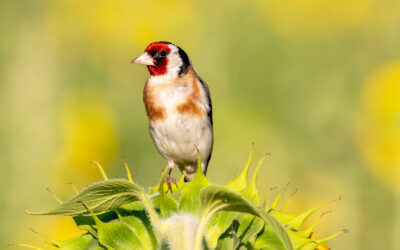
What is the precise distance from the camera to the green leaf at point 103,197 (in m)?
1.33

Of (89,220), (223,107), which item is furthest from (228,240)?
(223,107)

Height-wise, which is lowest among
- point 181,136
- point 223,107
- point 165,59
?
point 223,107

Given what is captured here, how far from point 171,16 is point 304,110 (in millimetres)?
1522

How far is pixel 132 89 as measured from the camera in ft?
15.8

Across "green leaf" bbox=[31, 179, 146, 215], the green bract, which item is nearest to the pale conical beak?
the green bract

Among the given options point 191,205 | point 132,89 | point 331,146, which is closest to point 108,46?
point 132,89

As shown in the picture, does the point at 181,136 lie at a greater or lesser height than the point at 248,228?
lesser

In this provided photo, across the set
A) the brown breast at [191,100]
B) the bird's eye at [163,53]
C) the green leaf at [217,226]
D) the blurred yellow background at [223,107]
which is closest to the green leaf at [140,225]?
the green leaf at [217,226]

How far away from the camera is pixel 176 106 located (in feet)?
10.2

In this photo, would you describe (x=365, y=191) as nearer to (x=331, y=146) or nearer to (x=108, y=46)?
(x=331, y=146)

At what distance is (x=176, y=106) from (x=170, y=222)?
1594 mm

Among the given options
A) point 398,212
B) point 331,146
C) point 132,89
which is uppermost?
point 132,89

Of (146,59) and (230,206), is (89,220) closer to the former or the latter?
(230,206)

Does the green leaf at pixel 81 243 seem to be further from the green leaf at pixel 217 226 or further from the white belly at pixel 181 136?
the white belly at pixel 181 136
